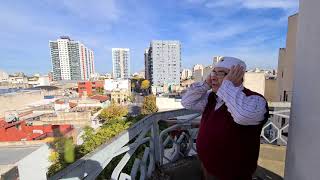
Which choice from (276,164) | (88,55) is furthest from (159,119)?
(88,55)

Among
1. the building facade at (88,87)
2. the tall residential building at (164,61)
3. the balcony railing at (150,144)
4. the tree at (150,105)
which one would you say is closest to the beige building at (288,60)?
the balcony railing at (150,144)

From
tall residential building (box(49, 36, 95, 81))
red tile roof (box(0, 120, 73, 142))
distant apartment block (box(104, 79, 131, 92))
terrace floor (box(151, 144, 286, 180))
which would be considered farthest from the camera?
tall residential building (box(49, 36, 95, 81))

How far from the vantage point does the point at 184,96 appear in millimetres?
1707

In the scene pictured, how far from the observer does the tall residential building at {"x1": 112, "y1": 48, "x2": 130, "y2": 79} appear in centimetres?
8956

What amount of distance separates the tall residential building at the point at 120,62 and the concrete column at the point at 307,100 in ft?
296

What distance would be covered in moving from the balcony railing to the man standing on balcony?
43 cm

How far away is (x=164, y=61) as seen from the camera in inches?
2530

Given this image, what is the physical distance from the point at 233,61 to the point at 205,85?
318 millimetres

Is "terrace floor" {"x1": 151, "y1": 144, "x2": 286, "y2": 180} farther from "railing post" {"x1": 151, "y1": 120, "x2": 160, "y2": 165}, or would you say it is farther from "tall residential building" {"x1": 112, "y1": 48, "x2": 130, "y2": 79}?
"tall residential building" {"x1": 112, "y1": 48, "x2": 130, "y2": 79}

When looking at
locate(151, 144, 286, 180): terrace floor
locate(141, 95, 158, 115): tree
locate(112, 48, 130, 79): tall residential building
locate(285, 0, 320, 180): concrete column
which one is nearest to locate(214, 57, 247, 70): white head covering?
locate(285, 0, 320, 180): concrete column

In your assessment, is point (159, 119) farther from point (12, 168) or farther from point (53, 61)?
point (53, 61)

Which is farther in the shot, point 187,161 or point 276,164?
point 276,164

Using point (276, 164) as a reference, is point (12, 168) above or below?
below

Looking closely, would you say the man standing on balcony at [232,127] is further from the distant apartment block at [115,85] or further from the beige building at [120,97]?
the distant apartment block at [115,85]
